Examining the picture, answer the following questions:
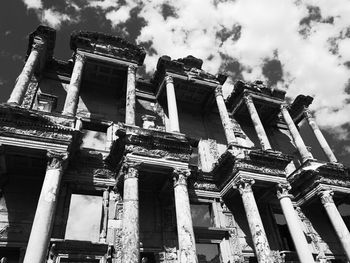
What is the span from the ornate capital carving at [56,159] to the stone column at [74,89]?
2071mm

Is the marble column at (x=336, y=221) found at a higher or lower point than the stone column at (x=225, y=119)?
lower

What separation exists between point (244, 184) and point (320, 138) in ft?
28.7

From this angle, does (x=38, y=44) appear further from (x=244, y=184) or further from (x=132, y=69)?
(x=244, y=184)

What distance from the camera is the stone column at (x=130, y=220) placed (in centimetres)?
967

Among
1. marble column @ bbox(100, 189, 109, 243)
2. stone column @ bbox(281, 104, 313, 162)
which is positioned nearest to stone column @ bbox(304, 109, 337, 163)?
stone column @ bbox(281, 104, 313, 162)

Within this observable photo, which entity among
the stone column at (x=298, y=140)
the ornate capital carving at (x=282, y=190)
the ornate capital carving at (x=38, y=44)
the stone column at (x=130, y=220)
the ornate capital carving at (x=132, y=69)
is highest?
the ornate capital carving at (x=38, y=44)

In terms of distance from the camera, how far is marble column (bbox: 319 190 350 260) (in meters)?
14.0

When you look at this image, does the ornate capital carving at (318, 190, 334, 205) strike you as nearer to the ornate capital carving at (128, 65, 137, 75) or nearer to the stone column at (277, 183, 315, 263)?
the stone column at (277, 183, 315, 263)

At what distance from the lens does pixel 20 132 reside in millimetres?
11117

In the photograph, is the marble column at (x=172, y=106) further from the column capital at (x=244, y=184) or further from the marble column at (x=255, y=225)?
the marble column at (x=255, y=225)

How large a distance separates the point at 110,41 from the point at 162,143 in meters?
7.19

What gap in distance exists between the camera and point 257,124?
685 inches

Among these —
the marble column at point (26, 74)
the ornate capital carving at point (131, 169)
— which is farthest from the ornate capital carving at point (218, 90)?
the marble column at point (26, 74)

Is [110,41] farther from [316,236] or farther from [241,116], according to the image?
[316,236]
